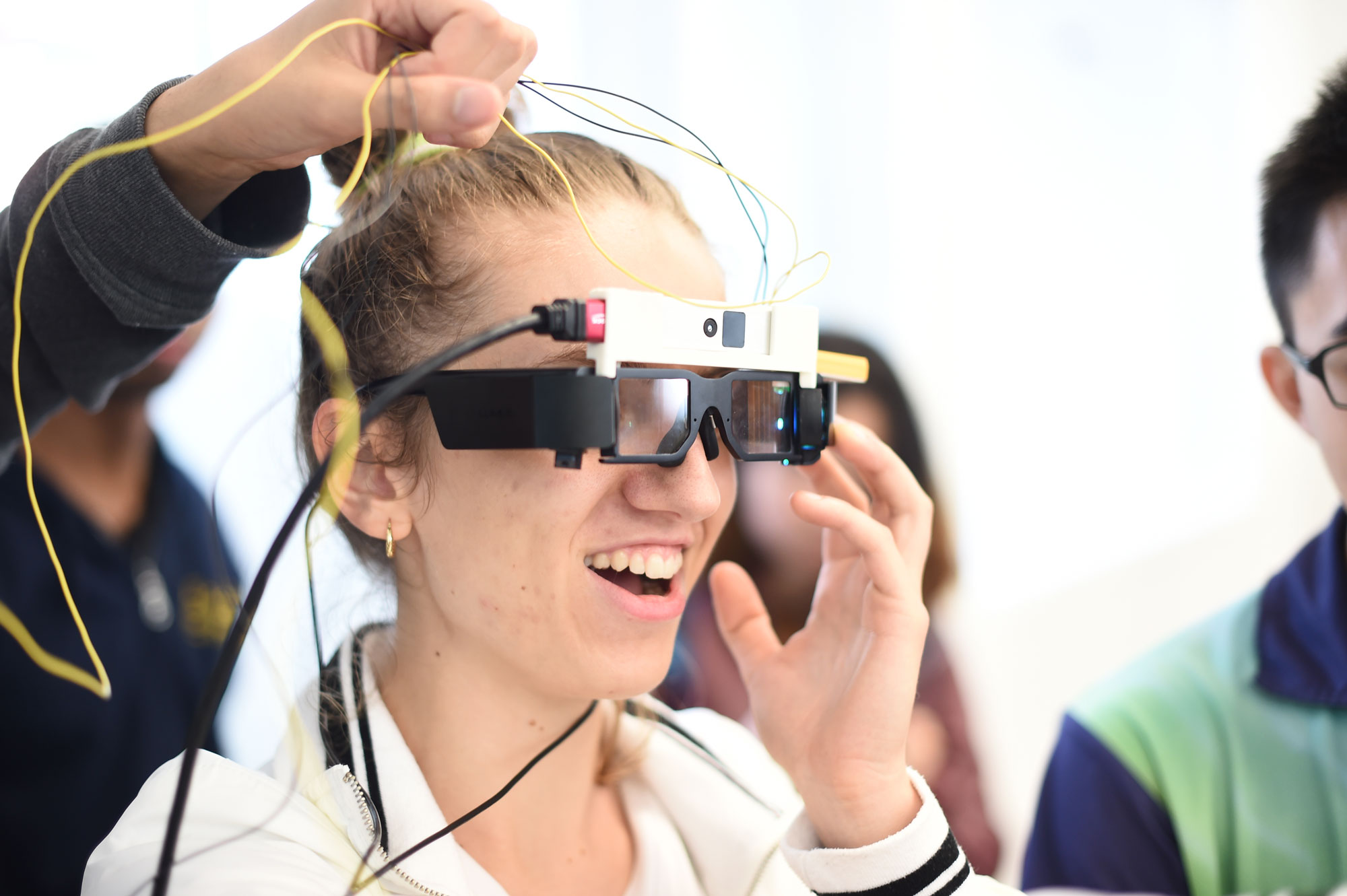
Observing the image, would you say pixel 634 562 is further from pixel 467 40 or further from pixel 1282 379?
pixel 1282 379

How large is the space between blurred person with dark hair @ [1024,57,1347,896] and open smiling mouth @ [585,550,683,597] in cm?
82

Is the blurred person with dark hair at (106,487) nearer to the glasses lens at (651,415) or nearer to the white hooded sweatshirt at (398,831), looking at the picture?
the white hooded sweatshirt at (398,831)

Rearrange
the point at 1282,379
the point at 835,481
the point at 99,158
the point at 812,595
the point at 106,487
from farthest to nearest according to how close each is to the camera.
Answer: the point at 812,595 < the point at 106,487 < the point at 1282,379 < the point at 835,481 < the point at 99,158

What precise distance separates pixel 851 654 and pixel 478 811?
1.48ft

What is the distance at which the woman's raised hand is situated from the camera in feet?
3.17

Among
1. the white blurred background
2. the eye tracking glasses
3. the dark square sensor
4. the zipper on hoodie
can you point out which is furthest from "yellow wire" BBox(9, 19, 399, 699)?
the white blurred background

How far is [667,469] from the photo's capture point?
34.2 inches

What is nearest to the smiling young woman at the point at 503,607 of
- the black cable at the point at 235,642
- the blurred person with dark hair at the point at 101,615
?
the black cable at the point at 235,642

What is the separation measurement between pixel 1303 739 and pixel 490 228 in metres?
1.34

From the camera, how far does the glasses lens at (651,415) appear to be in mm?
A: 806

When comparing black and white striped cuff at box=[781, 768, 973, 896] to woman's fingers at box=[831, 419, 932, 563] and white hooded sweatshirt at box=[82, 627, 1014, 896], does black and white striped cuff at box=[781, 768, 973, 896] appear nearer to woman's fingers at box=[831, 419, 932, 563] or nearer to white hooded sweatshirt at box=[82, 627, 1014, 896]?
white hooded sweatshirt at box=[82, 627, 1014, 896]

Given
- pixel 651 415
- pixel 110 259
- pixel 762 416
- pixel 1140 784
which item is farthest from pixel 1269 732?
pixel 110 259

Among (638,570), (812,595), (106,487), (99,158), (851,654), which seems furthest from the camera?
(812,595)

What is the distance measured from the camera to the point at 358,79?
2.18 ft
